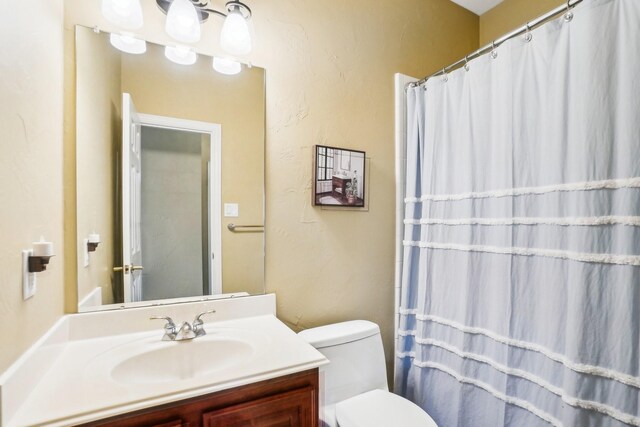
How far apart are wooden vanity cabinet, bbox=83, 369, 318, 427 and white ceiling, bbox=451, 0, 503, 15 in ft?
7.73

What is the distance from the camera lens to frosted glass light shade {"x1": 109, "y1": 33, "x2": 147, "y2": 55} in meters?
1.21

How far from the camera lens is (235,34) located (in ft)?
4.32

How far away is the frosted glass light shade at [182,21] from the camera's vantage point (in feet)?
3.99

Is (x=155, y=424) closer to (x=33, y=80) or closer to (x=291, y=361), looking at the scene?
(x=291, y=361)

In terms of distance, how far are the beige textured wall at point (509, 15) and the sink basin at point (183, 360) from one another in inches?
90.8

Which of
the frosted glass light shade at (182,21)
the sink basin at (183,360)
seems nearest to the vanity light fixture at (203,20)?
the frosted glass light shade at (182,21)

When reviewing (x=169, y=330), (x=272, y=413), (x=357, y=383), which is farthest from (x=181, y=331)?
(x=357, y=383)

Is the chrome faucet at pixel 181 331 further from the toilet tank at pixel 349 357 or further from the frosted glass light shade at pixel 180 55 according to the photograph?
the frosted glass light shade at pixel 180 55

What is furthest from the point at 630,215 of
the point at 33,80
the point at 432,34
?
the point at 33,80

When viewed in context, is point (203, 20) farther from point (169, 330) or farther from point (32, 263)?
point (169, 330)

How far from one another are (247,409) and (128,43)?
1377 mm

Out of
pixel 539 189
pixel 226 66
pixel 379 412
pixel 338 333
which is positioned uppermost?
pixel 226 66

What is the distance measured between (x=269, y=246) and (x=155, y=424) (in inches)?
31.8

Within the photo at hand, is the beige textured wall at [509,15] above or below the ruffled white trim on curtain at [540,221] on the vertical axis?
above
